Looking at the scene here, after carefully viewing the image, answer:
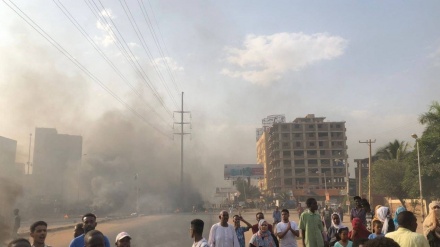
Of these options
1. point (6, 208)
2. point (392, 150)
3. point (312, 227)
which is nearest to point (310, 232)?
point (312, 227)

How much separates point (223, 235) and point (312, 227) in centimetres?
199

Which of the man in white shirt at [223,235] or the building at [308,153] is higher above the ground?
the building at [308,153]

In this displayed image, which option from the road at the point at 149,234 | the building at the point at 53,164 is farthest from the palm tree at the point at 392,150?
the building at the point at 53,164

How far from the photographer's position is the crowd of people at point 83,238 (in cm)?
346

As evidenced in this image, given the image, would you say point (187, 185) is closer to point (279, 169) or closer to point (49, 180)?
point (279, 169)

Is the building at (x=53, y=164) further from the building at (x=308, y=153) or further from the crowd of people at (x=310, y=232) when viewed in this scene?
the crowd of people at (x=310, y=232)

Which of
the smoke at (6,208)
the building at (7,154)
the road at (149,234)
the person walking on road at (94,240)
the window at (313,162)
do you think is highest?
the window at (313,162)

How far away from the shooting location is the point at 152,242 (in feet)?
63.5

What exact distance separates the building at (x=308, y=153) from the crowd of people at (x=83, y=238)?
93282 millimetres

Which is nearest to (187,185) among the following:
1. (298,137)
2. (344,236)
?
(298,137)

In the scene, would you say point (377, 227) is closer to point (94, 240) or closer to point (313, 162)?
point (94, 240)

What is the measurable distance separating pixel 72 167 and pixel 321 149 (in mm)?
57319

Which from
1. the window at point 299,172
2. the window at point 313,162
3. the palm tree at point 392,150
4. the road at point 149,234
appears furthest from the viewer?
the window at point 313,162

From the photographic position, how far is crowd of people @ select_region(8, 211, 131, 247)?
346 centimetres
